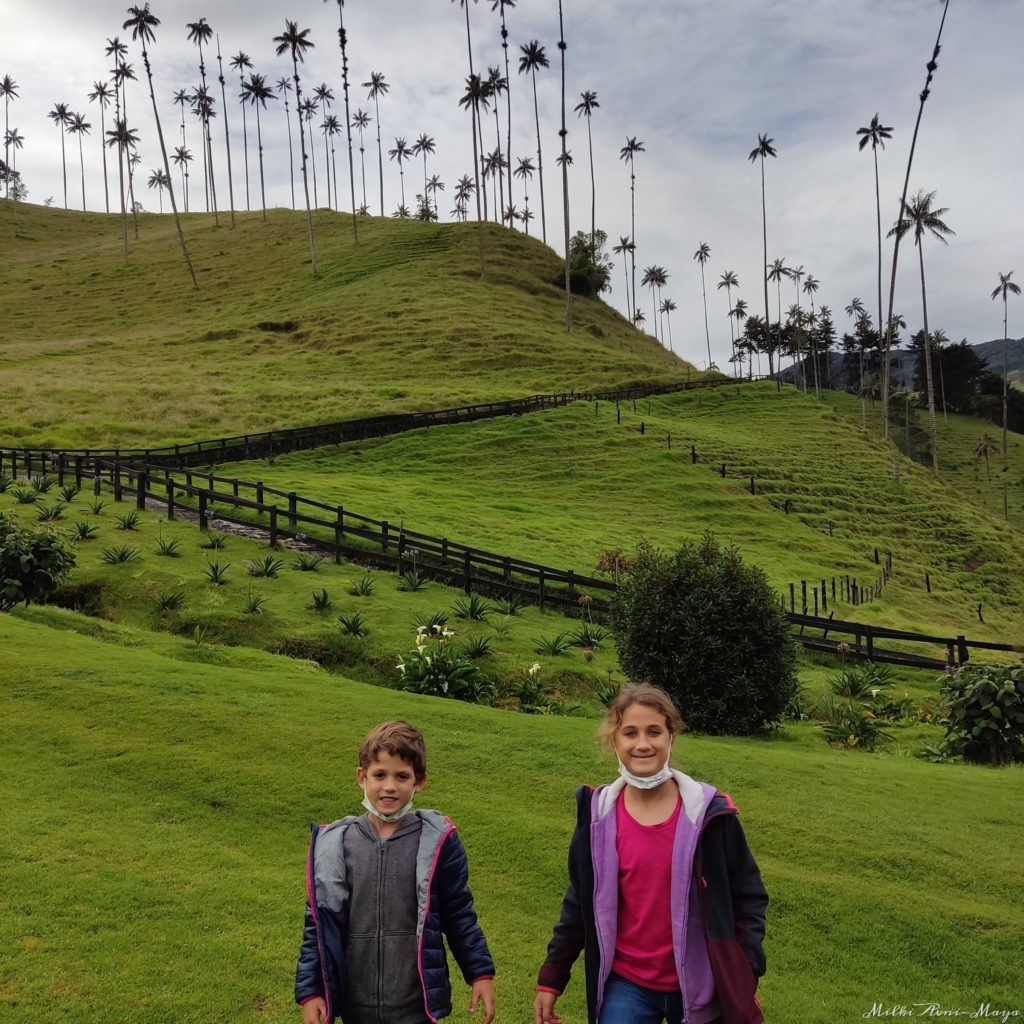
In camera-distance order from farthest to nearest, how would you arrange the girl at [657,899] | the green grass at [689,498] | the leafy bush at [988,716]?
1. the green grass at [689,498]
2. the leafy bush at [988,716]
3. the girl at [657,899]

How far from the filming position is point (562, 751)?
10320mm

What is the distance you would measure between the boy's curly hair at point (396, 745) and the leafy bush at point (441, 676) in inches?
416

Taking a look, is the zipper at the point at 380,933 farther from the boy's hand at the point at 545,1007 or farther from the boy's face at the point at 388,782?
the boy's hand at the point at 545,1007

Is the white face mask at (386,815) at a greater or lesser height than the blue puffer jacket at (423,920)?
greater

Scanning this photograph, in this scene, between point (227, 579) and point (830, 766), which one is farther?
point (227, 579)

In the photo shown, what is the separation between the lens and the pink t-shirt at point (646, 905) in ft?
11.9

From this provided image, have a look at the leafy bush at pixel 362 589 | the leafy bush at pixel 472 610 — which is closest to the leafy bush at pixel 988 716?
the leafy bush at pixel 472 610

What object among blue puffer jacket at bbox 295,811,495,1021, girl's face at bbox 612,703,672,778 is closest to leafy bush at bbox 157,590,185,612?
blue puffer jacket at bbox 295,811,495,1021

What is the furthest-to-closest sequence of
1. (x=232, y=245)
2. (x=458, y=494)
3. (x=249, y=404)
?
1. (x=232, y=245)
2. (x=249, y=404)
3. (x=458, y=494)

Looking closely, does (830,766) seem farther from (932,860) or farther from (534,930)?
(534,930)

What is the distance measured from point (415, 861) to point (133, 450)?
40201 millimetres

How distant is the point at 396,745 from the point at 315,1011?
1.18 m

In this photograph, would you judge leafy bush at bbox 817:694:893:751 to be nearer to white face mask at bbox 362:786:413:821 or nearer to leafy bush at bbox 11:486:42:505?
white face mask at bbox 362:786:413:821

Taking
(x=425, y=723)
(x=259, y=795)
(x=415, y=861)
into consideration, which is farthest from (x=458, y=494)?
(x=415, y=861)
